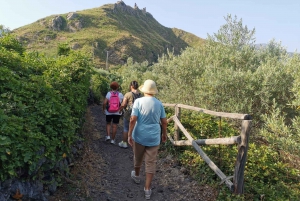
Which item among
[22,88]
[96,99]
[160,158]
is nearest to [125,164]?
[160,158]

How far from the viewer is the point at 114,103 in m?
7.48

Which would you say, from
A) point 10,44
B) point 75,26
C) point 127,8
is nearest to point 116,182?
point 10,44

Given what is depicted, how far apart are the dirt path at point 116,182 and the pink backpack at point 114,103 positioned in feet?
4.10

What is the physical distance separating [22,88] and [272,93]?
8.99 metres

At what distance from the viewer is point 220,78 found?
905cm

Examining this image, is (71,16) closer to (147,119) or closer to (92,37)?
(92,37)

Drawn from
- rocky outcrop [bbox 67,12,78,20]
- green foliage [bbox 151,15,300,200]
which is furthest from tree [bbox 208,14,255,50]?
rocky outcrop [bbox 67,12,78,20]

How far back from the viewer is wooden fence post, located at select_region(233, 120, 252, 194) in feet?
14.0

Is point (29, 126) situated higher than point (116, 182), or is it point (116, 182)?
point (29, 126)

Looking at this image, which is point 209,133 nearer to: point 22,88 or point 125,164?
point 125,164

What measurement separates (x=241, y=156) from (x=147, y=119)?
6.16 ft

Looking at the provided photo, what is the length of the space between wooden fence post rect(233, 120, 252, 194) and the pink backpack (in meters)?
4.20

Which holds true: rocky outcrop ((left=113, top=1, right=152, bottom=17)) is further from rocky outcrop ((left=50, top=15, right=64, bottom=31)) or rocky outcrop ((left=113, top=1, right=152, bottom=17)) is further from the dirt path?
the dirt path

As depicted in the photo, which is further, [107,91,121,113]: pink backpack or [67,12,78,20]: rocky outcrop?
[67,12,78,20]: rocky outcrop
